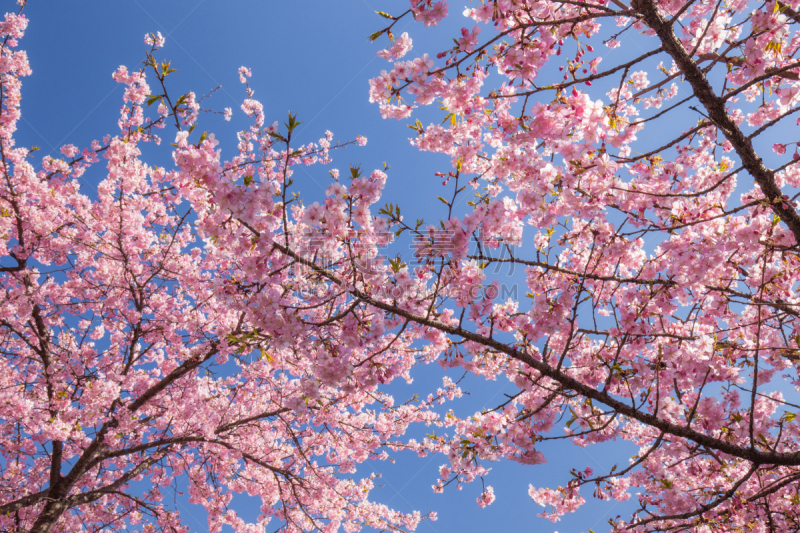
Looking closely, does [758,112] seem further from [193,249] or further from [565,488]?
[193,249]

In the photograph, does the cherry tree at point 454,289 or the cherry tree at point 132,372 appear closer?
the cherry tree at point 454,289

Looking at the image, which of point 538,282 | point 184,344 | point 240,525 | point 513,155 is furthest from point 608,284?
point 240,525

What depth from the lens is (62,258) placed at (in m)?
7.00

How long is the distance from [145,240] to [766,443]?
8.75 m

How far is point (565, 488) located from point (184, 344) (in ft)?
21.9

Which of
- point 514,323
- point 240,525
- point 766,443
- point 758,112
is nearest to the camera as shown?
point 766,443

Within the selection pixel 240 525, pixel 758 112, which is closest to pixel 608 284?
pixel 758 112

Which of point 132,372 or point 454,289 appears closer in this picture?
point 454,289

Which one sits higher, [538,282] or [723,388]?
[538,282]

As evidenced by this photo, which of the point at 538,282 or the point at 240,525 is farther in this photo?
the point at 240,525

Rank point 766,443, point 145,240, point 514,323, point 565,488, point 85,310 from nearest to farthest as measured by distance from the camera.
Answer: point 766,443 → point 565,488 → point 514,323 → point 145,240 → point 85,310

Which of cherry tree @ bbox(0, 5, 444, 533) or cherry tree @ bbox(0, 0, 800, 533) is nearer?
cherry tree @ bbox(0, 0, 800, 533)

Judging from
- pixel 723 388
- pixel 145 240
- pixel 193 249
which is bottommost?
pixel 723 388

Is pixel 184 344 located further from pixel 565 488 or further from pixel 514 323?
pixel 565 488
